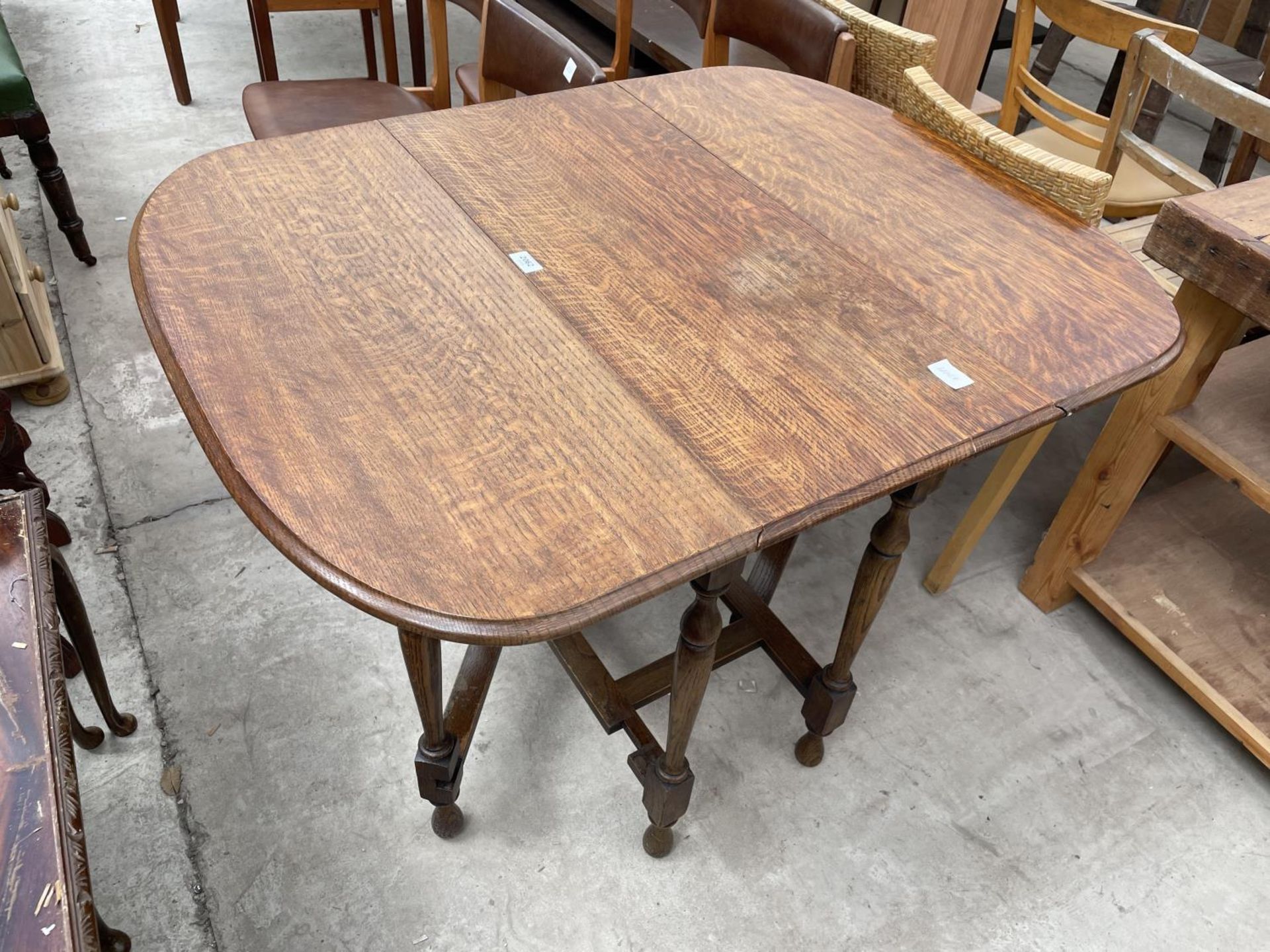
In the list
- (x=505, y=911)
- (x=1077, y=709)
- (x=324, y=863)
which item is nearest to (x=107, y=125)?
(x=324, y=863)

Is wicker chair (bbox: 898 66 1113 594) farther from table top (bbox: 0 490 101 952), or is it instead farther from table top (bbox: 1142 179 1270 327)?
table top (bbox: 0 490 101 952)

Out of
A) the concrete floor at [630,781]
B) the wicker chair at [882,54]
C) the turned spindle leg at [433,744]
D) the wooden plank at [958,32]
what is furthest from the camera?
the wooden plank at [958,32]

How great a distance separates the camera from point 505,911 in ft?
4.62

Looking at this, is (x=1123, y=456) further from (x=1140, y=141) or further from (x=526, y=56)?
(x=526, y=56)

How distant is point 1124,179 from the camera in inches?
88.8

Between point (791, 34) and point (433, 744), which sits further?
point (791, 34)

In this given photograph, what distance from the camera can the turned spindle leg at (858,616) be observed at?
1.28m

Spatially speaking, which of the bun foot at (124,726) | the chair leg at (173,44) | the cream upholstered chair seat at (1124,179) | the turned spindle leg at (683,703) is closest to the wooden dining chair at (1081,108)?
the cream upholstered chair seat at (1124,179)

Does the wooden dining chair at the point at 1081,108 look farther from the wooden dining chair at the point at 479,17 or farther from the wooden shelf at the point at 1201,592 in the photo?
the wooden dining chair at the point at 479,17

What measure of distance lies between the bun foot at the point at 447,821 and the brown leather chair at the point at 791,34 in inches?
60.1

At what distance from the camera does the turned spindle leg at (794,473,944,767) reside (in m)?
1.28

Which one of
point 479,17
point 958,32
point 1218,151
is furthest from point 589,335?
point 1218,151

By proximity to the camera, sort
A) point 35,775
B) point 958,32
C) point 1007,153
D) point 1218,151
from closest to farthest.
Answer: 1. point 35,775
2. point 1007,153
3. point 958,32
4. point 1218,151

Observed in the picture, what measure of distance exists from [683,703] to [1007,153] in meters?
0.99
